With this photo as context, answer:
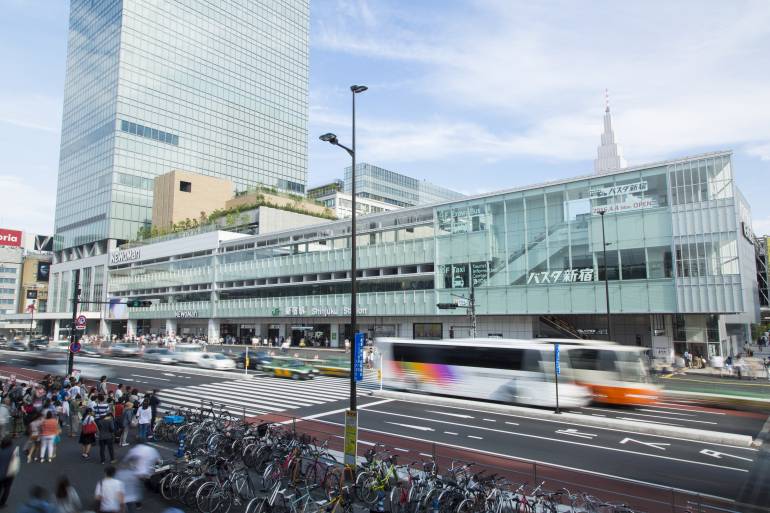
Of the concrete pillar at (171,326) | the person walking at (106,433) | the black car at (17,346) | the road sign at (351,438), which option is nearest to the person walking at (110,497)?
the road sign at (351,438)

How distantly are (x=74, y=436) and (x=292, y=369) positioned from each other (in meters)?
18.5

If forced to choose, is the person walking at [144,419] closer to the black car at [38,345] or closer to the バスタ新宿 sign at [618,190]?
the バスタ新宿 sign at [618,190]

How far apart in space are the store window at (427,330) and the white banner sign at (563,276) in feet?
36.9

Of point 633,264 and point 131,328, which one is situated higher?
point 633,264

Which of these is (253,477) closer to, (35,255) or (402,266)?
(402,266)

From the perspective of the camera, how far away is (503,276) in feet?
150

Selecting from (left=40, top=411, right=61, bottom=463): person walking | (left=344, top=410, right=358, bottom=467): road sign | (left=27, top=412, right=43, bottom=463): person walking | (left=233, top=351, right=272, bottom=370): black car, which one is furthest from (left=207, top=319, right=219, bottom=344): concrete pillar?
(left=344, top=410, right=358, bottom=467): road sign

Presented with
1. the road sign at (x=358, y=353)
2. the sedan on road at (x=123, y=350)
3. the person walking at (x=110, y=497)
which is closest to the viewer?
the person walking at (x=110, y=497)

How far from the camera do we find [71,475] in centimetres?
1262

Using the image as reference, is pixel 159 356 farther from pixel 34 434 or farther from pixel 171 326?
pixel 171 326

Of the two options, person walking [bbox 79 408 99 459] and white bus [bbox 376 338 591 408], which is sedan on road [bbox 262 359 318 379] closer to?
white bus [bbox 376 338 591 408]

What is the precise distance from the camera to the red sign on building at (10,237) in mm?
88562

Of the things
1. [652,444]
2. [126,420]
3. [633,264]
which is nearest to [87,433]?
[126,420]

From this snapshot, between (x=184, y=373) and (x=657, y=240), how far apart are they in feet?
128
